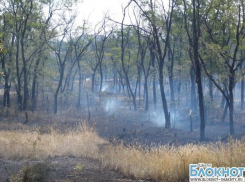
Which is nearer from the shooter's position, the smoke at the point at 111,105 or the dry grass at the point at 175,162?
the dry grass at the point at 175,162

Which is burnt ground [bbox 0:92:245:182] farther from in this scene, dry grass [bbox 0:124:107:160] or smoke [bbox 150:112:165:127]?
dry grass [bbox 0:124:107:160]

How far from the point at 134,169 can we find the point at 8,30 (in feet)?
78.2

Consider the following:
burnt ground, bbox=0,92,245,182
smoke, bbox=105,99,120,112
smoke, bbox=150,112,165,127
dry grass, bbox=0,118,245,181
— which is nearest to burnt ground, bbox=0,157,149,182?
burnt ground, bbox=0,92,245,182

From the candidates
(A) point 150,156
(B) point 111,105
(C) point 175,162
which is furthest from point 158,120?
(C) point 175,162

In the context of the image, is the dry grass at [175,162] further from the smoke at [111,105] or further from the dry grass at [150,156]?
the smoke at [111,105]

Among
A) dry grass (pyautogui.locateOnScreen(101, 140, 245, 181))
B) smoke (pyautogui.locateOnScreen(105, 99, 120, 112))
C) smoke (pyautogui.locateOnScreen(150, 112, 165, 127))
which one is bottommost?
smoke (pyautogui.locateOnScreen(150, 112, 165, 127))

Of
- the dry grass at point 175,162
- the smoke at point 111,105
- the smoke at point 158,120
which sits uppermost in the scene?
the dry grass at point 175,162

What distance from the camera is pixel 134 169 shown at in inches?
329

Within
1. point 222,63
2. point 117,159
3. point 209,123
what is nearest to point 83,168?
point 117,159

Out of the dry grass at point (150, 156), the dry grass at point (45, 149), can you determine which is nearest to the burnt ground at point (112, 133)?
the dry grass at point (150, 156)

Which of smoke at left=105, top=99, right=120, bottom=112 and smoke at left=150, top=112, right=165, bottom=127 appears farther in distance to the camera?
smoke at left=105, top=99, right=120, bottom=112

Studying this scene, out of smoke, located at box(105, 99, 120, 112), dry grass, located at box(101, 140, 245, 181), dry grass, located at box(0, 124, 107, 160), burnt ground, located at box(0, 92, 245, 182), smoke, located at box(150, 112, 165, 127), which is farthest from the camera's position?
smoke, located at box(105, 99, 120, 112)

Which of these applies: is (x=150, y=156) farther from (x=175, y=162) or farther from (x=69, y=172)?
(x=69, y=172)

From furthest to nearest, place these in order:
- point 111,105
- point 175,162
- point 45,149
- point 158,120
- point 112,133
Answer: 1. point 111,105
2. point 158,120
3. point 112,133
4. point 45,149
5. point 175,162
